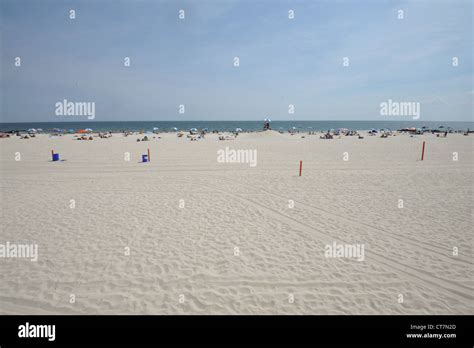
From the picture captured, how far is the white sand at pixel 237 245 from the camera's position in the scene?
4.50 m

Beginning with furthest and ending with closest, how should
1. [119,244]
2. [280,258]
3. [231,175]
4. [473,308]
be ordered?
[231,175], [119,244], [280,258], [473,308]

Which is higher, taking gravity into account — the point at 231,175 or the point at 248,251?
the point at 231,175

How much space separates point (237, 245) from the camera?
645cm

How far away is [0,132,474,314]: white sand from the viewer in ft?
14.8
